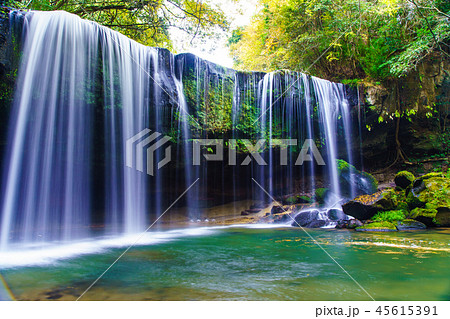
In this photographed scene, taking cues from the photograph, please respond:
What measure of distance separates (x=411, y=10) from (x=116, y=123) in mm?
11485

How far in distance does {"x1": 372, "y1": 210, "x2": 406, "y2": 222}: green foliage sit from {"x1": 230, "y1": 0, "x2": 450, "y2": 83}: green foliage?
5529 mm

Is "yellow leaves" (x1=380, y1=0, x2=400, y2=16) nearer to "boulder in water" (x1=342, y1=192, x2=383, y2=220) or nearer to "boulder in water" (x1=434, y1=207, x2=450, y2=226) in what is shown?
"boulder in water" (x1=342, y1=192, x2=383, y2=220)

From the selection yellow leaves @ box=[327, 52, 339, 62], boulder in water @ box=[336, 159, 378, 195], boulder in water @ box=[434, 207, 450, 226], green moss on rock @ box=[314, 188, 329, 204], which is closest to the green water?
boulder in water @ box=[434, 207, 450, 226]

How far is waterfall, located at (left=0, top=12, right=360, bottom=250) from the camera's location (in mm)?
6684

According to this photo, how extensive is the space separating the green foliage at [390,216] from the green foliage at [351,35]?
5.53 m

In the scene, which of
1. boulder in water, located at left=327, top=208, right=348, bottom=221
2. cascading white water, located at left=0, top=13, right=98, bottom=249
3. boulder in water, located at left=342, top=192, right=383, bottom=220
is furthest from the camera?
boulder in water, located at left=327, top=208, right=348, bottom=221

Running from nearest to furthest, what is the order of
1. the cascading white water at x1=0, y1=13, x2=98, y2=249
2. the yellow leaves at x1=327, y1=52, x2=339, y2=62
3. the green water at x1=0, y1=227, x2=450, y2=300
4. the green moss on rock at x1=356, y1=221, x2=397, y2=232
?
the green water at x1=0, y1=227, x2=450, y2=300
the cascading white water at x1=0, y1=13, x2=98, y2=249
the green moss on rock at x1=356, y1=221, x2=397, y2=232
the yellow leaves at x1=327, y1=52, x2=339, y2=62

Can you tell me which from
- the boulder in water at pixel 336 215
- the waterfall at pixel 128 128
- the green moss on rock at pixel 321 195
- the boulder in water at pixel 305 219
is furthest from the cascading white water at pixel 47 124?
the green moss on rock at pixel 321 195

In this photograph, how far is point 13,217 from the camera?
658cm

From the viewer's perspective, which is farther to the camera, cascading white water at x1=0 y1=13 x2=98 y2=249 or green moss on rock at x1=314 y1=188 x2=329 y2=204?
green moss on rock at x1=314 y1=188 x2=329 y2=204

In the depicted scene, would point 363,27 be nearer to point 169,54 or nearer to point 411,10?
point 411,10

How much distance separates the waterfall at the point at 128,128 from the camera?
6.68m

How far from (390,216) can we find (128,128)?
25.6ft

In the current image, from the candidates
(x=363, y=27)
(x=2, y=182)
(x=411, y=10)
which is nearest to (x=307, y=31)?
(x=363, y=27)
